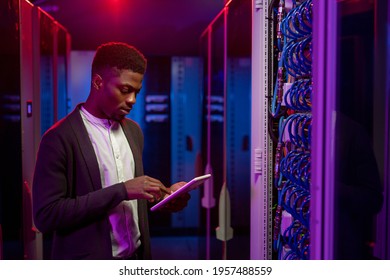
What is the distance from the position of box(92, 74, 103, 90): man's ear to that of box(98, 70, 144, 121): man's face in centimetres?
1

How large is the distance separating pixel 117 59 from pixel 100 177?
54 centimetres

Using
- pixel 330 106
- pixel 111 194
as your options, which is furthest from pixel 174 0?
pixel 330 106

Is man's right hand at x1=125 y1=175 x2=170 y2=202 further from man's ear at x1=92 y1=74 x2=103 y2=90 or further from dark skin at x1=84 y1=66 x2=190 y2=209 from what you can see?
man's ear at x1=92 y1=74 x2=103 y2=90

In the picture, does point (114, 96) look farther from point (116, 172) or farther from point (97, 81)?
point (116, 172)

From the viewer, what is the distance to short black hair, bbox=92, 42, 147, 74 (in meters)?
2.19

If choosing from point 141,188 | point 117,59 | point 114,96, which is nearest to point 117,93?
point 114,96

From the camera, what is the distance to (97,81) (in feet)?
7.13

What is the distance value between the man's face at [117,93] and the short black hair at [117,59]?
3 centimetres

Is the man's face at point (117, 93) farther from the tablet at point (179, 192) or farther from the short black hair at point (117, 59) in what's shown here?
A: the tablet at point (179, 192)

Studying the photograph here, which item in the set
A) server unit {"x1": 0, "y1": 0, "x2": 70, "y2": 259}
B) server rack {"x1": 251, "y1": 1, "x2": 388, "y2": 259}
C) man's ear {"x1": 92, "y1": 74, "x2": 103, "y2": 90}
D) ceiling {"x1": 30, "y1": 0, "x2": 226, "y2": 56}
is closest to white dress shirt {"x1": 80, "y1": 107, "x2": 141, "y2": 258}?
man's ear {"x1": 92, "y1": 74, "x2": 103, "y2": 90}

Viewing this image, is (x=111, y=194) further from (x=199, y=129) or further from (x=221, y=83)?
(x=199, y=129)

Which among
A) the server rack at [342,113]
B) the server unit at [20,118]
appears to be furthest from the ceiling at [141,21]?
the server rack at [342,113]

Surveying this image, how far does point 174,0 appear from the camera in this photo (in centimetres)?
495
